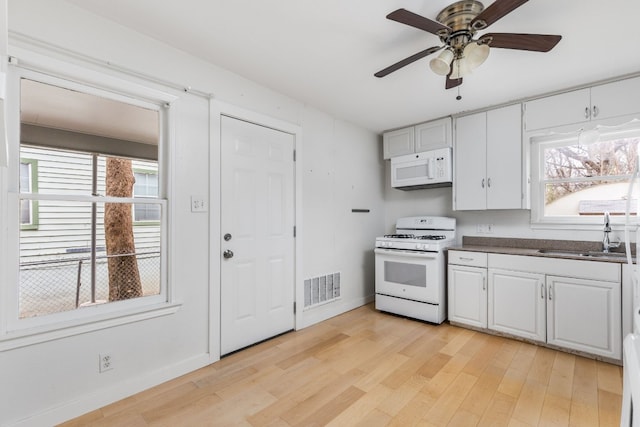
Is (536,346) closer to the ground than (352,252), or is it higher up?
closer to the ground

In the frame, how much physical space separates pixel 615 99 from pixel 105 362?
4.34m

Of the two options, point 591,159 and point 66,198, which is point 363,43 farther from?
point 591,159

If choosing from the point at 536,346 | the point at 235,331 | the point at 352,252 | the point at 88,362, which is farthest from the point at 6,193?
the point at 536,346

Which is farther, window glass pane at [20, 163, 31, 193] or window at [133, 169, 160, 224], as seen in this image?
window at [133, 169, 160, 224]

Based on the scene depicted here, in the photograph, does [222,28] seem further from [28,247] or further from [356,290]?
[356,290]

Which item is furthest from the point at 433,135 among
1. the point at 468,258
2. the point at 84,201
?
the point at 84,201

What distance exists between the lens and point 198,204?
2.32 m

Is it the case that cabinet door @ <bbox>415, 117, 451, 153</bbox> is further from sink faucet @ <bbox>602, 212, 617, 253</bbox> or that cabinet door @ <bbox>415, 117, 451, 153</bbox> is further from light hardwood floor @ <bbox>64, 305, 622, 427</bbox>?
light hardwood floor @ <bbox>64, 305, 622, 427</bbox>

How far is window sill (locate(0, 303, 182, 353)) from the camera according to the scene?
158cm

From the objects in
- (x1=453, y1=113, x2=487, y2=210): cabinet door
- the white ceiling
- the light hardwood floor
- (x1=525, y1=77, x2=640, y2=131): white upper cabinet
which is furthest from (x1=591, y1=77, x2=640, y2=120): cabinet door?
the light hardwood floor

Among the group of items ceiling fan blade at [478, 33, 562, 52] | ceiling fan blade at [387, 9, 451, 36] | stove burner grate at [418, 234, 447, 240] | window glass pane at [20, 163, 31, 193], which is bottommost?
stove burner grate at [418, 234, 447, 240]

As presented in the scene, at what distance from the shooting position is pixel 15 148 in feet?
5.34

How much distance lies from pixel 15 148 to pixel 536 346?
4.03 metres

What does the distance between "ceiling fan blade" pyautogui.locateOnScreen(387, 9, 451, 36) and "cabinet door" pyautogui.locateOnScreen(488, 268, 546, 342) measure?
2264 mm
